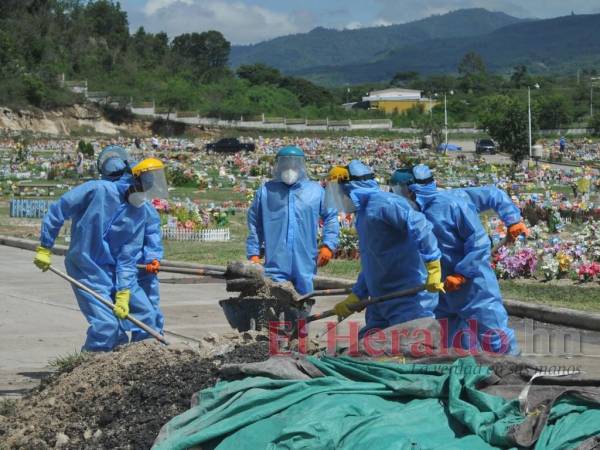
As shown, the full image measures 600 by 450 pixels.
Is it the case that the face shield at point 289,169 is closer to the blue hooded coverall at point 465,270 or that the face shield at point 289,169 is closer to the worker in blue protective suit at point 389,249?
the blue hooded coverall at point 465,270

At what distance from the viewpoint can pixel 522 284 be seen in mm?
14984

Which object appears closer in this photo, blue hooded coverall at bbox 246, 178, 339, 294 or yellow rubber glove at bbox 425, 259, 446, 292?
yellow rubber glove at bbox 425, 259, 446, 292

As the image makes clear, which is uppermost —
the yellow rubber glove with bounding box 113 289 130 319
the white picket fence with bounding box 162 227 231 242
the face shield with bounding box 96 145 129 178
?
the face shield with bounding box 96 145 129 178

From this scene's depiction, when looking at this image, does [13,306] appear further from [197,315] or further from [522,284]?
[522,284]

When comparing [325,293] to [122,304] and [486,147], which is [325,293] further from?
[486,147]

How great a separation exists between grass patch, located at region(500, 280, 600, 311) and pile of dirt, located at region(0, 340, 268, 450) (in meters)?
5.76

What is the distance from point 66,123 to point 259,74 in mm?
68838

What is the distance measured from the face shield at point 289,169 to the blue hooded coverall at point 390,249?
1.61 meters

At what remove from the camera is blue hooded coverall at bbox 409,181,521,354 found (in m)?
9.14

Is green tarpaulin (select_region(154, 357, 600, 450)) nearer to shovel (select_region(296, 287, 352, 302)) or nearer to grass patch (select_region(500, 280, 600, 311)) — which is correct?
shovel (select_region(296, 287, 352, 302))

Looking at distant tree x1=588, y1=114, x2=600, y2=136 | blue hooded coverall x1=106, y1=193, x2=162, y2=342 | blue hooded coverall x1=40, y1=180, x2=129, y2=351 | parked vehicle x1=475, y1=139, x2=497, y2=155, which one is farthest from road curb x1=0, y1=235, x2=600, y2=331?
distant tree x1=588, y1=114, x2=600, y2=136

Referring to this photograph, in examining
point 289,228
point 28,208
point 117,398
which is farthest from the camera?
point 28,208

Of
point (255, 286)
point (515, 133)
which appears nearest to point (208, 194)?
point (515, 133)

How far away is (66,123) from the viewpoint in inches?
3246
